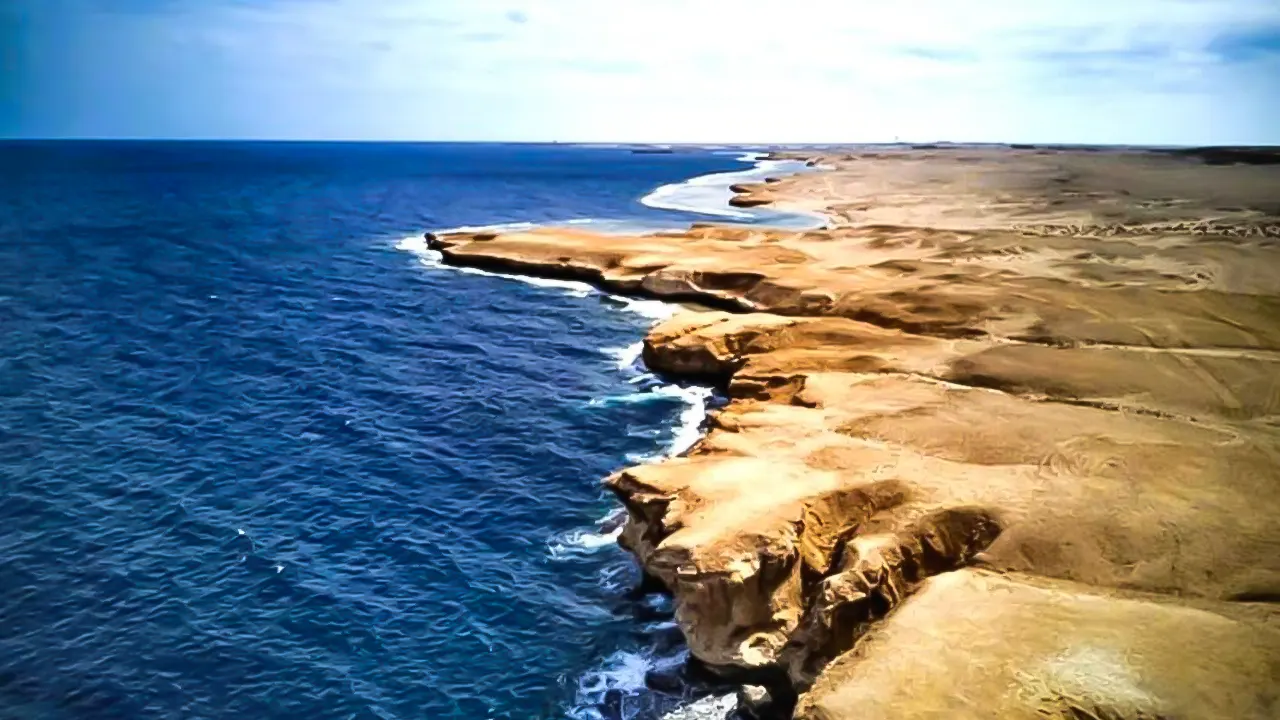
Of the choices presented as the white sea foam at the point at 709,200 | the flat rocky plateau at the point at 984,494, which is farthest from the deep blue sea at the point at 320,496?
the white sea foam at the point at 709,200

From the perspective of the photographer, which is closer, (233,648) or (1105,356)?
(233,648)

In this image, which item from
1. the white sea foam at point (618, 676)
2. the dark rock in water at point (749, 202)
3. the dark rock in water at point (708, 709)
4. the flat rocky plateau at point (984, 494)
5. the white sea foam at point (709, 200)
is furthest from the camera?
the dark rock in water at point (749, 202)

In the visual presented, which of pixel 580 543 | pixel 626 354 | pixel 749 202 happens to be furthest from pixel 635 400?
pixel 749 202

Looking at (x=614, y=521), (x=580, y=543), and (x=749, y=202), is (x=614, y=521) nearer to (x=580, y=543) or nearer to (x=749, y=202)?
(x=580, y=543)

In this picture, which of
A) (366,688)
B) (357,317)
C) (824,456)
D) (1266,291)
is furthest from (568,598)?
(1266,291)

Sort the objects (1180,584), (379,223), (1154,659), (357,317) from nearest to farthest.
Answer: (1154,659)
(1180,584)
(357,317)
(379,223)

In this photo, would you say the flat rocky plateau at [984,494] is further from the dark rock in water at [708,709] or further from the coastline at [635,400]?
the coastline at [635,400]

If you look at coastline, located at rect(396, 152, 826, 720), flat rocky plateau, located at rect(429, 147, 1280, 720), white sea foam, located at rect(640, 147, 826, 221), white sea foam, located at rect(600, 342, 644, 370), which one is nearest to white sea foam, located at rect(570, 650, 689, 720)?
coastline, located at rect(396, 152, 826, 720)

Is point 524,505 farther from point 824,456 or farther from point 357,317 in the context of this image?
point 357,317
